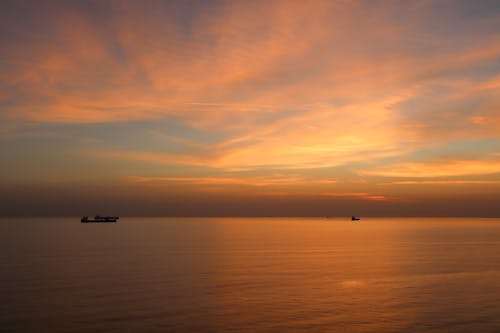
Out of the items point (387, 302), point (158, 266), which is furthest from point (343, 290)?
point (158, 266)

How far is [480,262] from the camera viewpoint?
7588cm

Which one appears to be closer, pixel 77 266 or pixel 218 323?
pixel 218 323

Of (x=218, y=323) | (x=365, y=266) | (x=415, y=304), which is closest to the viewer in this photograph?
(x=218, y=323)

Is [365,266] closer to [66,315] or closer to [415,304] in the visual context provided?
[415,304]

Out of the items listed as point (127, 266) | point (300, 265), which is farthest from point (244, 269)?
point (127, 266)

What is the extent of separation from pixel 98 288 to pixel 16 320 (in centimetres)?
1394

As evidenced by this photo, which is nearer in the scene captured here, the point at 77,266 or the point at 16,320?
the point at 16,320

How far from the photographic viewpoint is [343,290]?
4928cm

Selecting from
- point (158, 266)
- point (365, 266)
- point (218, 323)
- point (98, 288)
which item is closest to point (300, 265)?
point (365, 266)

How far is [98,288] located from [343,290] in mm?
26699

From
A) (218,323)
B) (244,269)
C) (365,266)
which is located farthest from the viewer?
(365,266)

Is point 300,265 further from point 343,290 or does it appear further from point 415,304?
point 415,304

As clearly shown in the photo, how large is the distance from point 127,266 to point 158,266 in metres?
4.60

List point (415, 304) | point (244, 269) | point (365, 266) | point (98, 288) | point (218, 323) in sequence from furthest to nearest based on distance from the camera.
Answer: point (365, 266), point (244, 269), point (98, 288), point (415, 304), point (218, 323)
